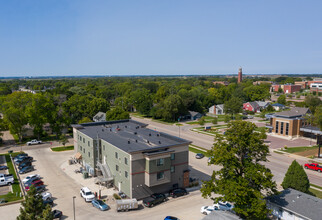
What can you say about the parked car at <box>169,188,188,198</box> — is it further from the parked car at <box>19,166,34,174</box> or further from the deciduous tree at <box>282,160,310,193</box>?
the parked car at <box>19,166,34,174</box>

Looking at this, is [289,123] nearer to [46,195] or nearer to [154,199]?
[154,199]

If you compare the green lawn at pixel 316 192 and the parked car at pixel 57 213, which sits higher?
the parked car at pixel 57 213

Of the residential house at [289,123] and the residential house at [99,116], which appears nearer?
the residential house at [289,123]

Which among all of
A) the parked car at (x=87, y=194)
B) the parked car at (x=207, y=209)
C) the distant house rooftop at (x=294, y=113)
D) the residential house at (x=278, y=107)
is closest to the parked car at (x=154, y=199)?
the parked car at (x=207, y=209)

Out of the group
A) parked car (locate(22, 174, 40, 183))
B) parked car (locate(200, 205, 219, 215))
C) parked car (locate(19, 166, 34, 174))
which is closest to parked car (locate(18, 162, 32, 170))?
parked car (locate(19, 166, 34, 174))

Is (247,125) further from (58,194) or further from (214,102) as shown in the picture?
(214,102)

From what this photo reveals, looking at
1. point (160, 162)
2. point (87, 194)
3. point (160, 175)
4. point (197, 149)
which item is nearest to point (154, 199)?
point (160, 175)

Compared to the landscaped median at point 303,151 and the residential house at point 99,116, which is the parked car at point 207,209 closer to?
the landscaped median at point 303,151
